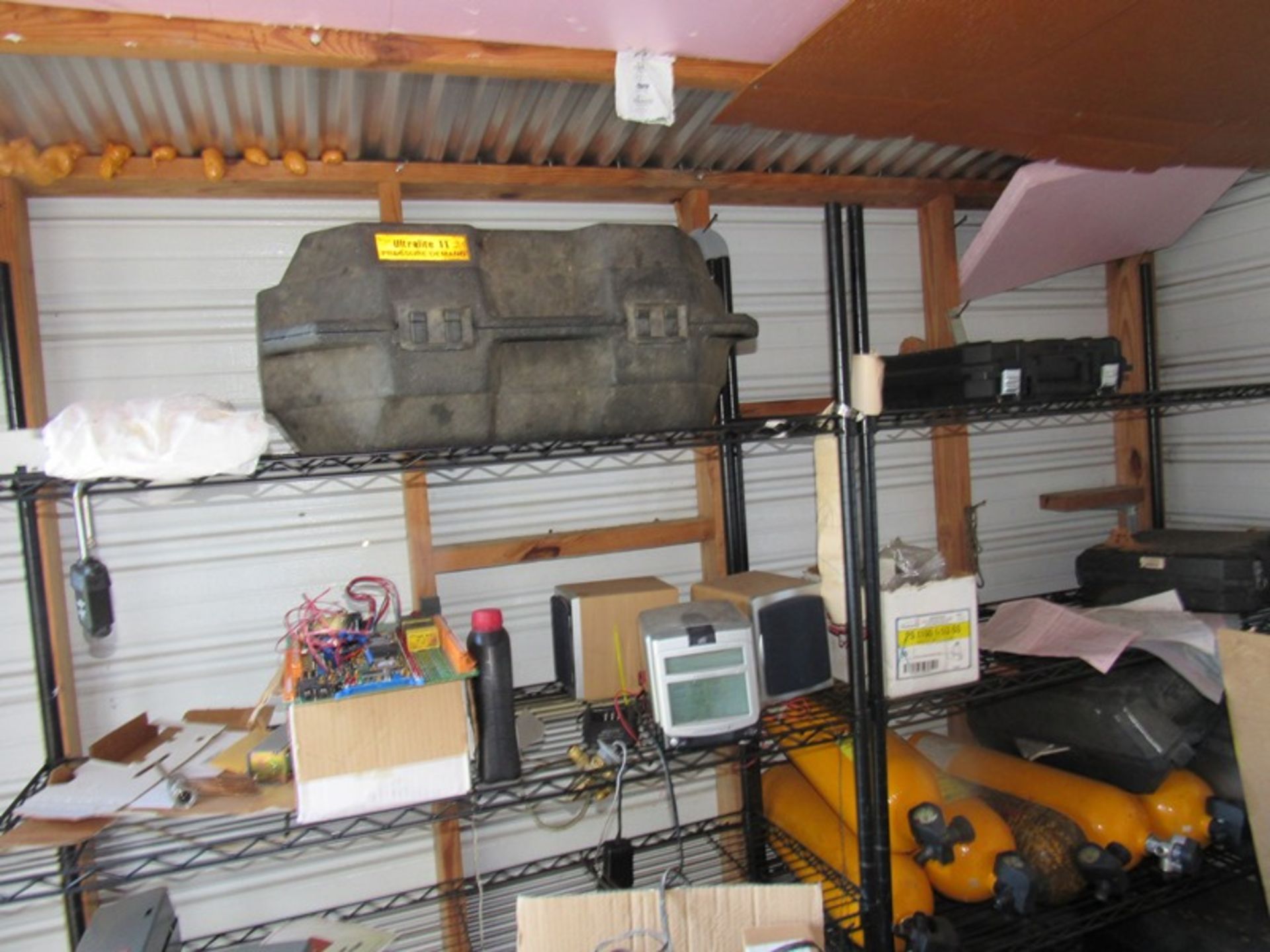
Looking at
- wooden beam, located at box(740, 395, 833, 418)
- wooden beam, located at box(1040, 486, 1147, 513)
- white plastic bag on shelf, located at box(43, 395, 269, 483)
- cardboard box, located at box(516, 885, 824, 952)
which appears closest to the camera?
white plastic bag on shelf, located at box(43, 395, 269, 483)

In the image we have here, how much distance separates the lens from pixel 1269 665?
160 centimetres

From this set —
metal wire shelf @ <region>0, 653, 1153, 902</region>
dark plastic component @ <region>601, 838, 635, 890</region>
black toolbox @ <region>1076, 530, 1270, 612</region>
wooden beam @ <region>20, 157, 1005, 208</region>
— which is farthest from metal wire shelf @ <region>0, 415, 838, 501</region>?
black toolbox @ <region>1076, 530, 1270, 612</region>

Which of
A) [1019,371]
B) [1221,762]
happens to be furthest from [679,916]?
[1221,762]

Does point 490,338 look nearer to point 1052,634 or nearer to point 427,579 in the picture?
point 427,579

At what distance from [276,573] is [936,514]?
1835mm

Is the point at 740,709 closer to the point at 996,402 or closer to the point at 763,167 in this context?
the point at 996,402

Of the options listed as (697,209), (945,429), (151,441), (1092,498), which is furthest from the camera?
(1092,498)

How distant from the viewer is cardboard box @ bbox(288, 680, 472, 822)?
1.18m

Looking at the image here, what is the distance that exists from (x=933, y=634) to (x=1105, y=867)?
0.62 meters

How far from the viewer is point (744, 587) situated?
164 centimetres

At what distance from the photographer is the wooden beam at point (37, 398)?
156 centimetres

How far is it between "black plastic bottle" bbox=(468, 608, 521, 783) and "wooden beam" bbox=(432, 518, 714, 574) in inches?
20.1

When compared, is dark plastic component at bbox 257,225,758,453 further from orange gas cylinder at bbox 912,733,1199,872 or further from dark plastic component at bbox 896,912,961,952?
orange gas cylinder at bbox 912,733,1199,872

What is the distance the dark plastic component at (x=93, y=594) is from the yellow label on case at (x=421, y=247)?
0.64 meters
